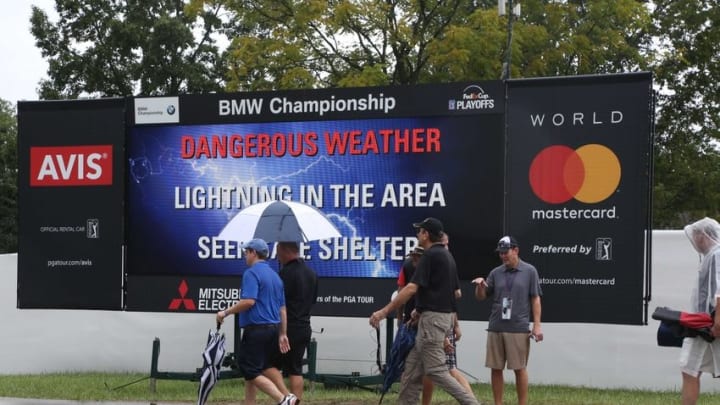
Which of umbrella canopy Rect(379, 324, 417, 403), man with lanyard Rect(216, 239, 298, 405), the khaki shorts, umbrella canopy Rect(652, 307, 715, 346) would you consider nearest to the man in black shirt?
man with lanyard Rect(216, 239, 298, 405)

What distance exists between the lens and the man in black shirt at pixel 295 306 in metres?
10.2

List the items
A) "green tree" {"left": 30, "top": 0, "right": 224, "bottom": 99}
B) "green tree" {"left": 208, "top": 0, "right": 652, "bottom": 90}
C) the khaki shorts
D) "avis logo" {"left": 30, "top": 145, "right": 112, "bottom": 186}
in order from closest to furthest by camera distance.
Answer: the khaki shorts → "avis logo" {"left": 30, "top": 145, "right": 112, "bottom": 186} → "green tree" {"left": 208, "top": 0, "right": 652, "bottom": 90} → "green tree" {"left": 30, "top": 0, "right": 224, "bottom": 99}

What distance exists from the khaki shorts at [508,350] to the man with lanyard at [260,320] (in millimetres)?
2220

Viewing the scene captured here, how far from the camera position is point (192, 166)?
13586 mm

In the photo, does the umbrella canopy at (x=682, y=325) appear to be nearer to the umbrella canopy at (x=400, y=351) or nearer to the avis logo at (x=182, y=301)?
the umbrella canopy at (x=400, y=351)

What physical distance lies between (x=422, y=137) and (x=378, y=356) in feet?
9.13

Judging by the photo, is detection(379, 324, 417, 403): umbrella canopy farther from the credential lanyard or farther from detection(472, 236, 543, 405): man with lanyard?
the credential lanyard

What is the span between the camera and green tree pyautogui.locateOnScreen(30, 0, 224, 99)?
130 ft

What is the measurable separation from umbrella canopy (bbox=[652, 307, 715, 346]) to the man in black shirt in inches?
132

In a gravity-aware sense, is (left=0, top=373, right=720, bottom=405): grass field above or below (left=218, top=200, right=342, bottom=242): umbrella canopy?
below

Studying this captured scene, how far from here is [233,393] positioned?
1312 cm

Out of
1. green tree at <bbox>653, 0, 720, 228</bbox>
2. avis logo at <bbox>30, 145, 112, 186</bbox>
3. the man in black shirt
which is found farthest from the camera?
green tree at <bbox>653, 0, 720, 228</bbox>

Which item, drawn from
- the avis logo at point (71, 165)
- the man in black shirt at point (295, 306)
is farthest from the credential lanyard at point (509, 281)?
the avis logo at point (71, 165)

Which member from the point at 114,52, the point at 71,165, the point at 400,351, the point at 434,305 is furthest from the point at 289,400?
the point at 114,52
